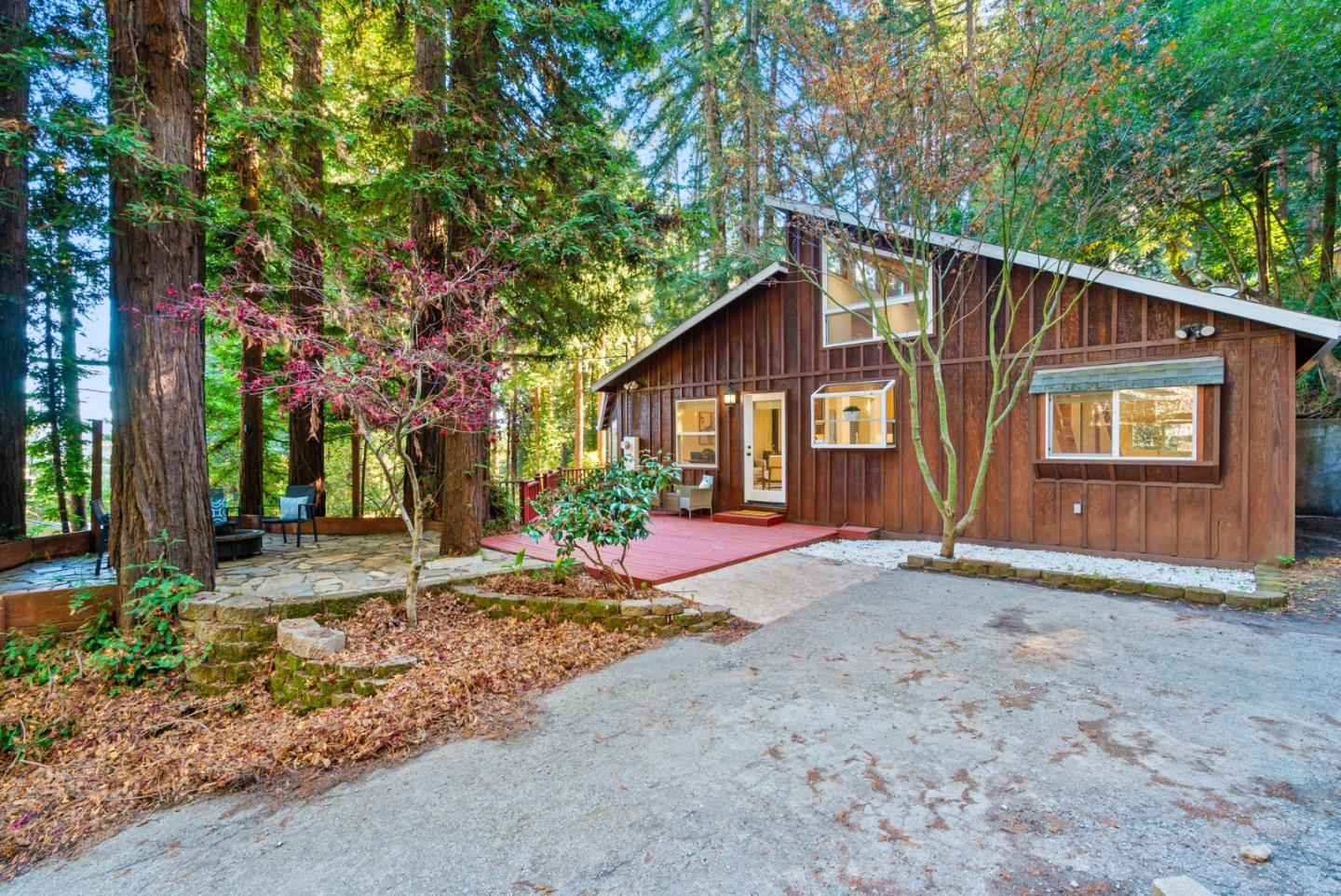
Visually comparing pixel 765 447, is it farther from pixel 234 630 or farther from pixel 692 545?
pixel 234 630

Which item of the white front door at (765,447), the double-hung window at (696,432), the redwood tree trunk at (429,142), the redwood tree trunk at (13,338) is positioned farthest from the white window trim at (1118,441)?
the redwood tree trunk at (13,338)

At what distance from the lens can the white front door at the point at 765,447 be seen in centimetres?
928

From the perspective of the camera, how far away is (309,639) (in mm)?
3922

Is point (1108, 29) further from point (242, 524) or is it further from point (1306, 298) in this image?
point (242, 524)

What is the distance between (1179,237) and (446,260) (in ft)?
40.1

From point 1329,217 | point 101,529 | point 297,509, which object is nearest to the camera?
point 101,529

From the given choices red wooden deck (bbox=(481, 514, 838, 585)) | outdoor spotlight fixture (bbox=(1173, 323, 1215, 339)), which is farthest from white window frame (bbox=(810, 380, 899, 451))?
outdoor spotlight fixture (bbox=(1173, 323, 1215, 339))

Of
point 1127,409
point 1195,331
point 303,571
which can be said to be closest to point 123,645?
point 303,571

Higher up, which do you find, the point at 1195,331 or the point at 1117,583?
the point at 1195,331

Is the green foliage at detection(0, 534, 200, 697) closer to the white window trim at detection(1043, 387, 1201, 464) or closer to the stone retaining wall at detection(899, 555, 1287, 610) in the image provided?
the stone retaining wall at detection(899, 555, 1287, 610)

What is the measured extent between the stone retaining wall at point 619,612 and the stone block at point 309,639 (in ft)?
3.64

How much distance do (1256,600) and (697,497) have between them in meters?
6.67

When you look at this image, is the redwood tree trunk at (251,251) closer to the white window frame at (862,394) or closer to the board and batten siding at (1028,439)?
the board and batten siding at (1028,439)

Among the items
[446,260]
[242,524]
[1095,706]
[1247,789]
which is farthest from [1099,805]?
[242,524]
